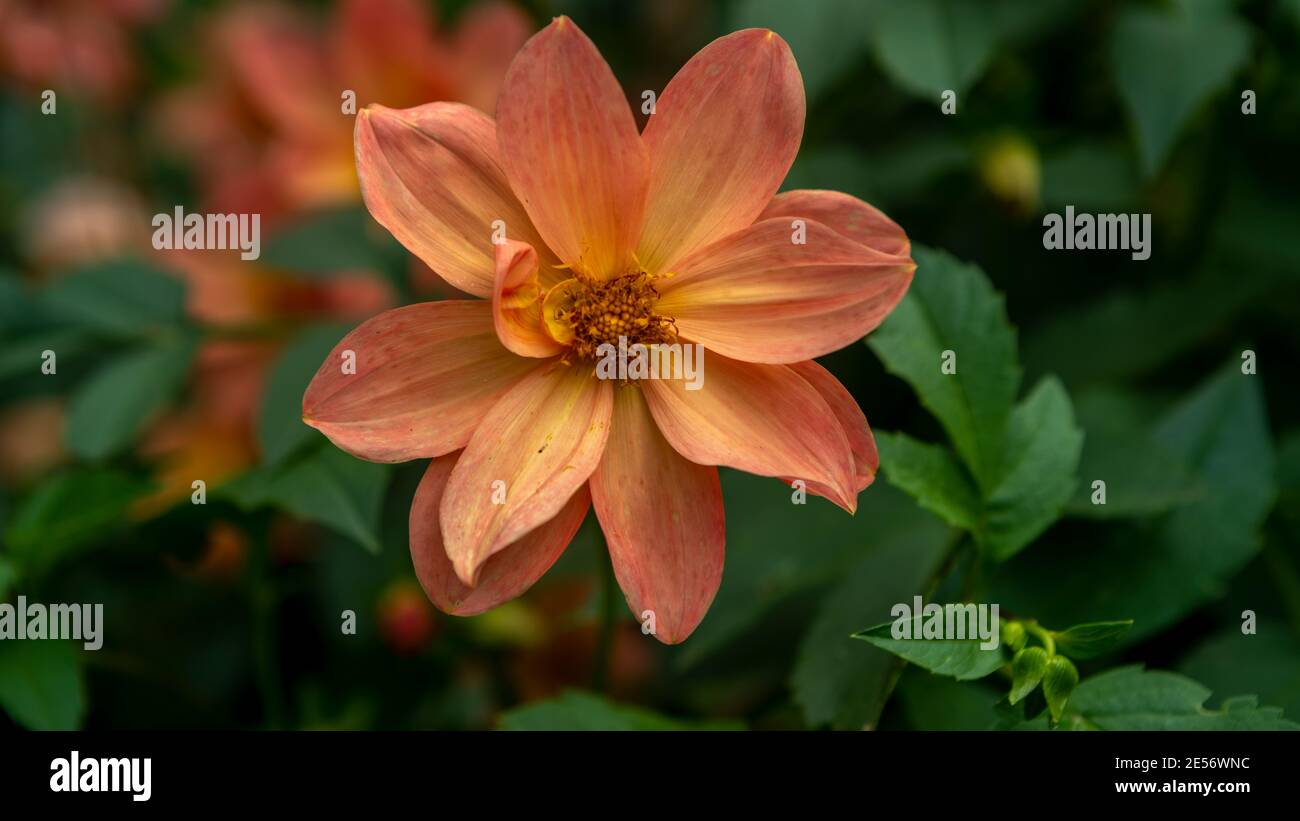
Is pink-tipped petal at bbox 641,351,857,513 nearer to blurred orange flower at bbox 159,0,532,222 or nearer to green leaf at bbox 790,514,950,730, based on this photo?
green leaf at bbox 790,514,950,730

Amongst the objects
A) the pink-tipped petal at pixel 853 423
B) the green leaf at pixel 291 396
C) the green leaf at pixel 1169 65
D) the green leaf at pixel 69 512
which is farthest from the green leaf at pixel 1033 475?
the green leaf at pixel 69 512

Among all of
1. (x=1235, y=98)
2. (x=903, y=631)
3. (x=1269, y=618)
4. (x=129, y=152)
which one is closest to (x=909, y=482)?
(x=903, y=631)

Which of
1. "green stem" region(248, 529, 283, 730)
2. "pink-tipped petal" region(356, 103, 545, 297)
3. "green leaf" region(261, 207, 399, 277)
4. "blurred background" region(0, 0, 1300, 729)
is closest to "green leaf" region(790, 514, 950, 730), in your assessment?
"blurred background" region(0, 0, 1300, 729)

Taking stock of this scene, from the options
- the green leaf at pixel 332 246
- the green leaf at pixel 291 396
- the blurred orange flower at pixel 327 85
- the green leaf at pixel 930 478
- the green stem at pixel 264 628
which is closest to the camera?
the green leaf at pixel 930 478

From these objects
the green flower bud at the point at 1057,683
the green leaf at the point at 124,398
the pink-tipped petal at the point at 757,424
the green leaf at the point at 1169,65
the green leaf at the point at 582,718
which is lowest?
the green leaf at the point at 582,718

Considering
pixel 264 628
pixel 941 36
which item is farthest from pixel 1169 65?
pixel 264 628

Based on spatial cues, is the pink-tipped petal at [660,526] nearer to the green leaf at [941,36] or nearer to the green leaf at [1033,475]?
the green leaf at [1033,475]
